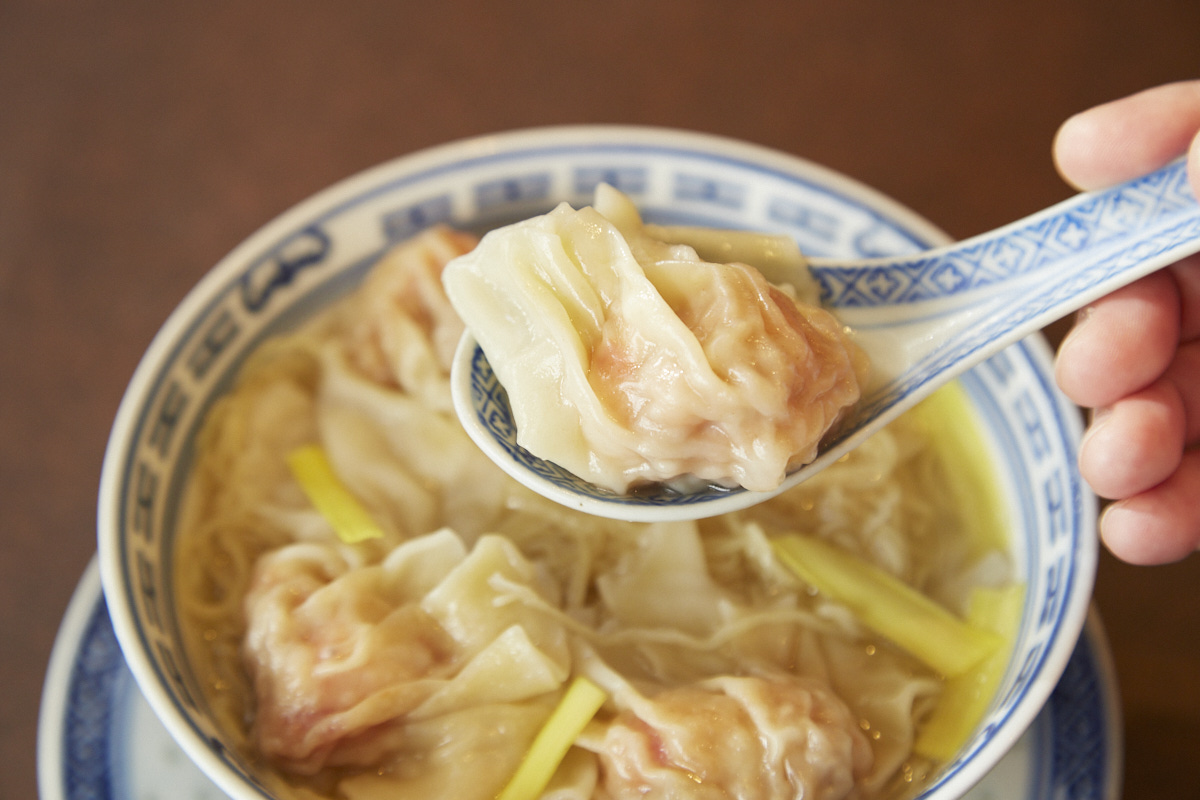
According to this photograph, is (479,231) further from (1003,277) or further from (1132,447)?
(1132,447)

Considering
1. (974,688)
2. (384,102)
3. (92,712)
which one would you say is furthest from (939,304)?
(384,102)

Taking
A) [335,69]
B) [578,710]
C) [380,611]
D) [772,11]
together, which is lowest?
[578,710]

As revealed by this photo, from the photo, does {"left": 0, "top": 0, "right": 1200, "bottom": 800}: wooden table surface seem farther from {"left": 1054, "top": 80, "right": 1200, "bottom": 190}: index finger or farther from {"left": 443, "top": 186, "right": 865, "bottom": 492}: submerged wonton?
{"left": 443, "top": 186, "right": 865, "bottom": 492}: submerged wonton

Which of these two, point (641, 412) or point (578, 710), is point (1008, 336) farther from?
point (578, 710)

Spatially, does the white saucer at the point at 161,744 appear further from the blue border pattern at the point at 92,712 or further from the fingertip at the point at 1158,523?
the fingertip at the point at 1158,523

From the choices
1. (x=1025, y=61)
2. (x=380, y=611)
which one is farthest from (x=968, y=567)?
(x=1025, y=61)

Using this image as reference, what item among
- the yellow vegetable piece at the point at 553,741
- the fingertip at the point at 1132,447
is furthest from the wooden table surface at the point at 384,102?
the yellow vegetable piece at the point at 553,741

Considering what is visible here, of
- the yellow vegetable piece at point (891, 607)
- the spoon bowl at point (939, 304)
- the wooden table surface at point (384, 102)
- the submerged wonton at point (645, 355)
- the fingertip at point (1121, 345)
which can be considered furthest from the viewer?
the wooden table surface at point (384, 102)
